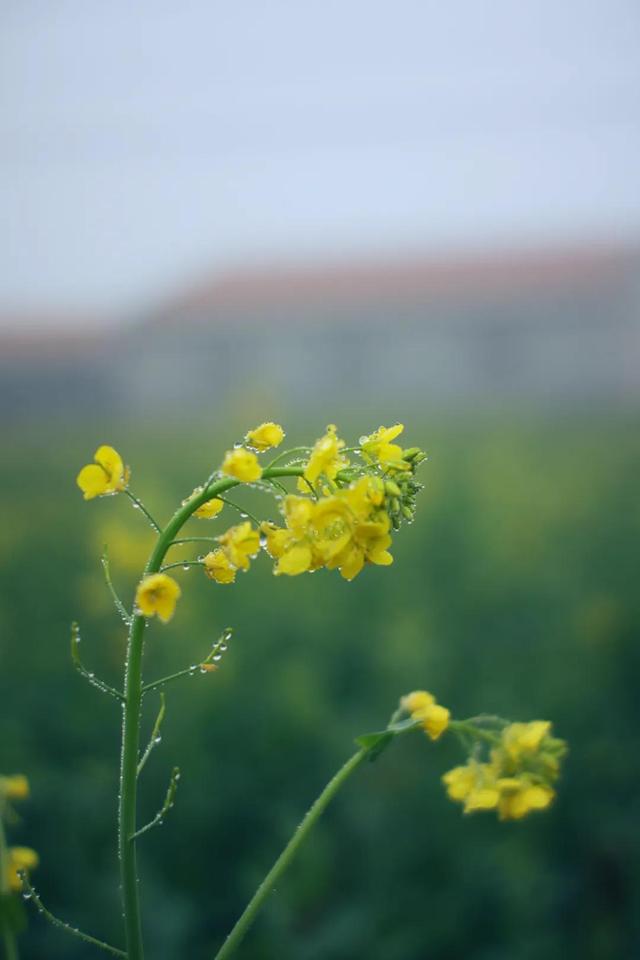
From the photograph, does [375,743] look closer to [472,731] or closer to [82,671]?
[472,731]

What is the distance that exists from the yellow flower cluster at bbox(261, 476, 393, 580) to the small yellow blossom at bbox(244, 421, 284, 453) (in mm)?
72

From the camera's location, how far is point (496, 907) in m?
1.67

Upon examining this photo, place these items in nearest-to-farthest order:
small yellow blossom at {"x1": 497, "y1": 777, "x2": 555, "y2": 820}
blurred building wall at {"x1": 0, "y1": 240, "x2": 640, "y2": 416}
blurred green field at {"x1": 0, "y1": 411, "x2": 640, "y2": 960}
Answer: small yellow blossom at {"x1": 497, "y1": 777, "x2": 555, "y2": 820}, blurred green field at {"x1": 0, "y1": 411, "x2": 640, "y2": 960}, blurred building wall at {"x1": 0, "y1": 240, "x2": 640, "y2": 416}

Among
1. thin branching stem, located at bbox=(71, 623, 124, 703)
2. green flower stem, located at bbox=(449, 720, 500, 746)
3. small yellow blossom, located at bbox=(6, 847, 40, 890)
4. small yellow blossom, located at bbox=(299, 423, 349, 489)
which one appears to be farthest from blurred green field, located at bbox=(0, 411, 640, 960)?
small yellow blossom, located at bbox=(299, 423, 349, 489)

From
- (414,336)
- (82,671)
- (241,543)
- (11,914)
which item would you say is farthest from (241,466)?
(414,336)

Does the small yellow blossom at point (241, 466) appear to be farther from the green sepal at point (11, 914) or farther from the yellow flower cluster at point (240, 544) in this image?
the green sepal at point (11, 914)

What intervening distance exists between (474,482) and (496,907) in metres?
2.21

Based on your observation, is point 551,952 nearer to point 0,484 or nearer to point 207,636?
point 207,636

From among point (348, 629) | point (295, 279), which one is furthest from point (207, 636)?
point (295, 279)

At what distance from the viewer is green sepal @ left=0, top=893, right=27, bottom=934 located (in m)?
0.71

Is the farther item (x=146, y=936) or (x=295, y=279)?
(x=295, y=279)

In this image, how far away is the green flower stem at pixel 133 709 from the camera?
0.66 meters

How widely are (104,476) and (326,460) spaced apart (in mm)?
193

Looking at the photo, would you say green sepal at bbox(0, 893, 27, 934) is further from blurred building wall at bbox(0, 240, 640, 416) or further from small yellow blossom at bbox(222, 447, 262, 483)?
blurred building wall at bbox(0, 240, 640, 416)
